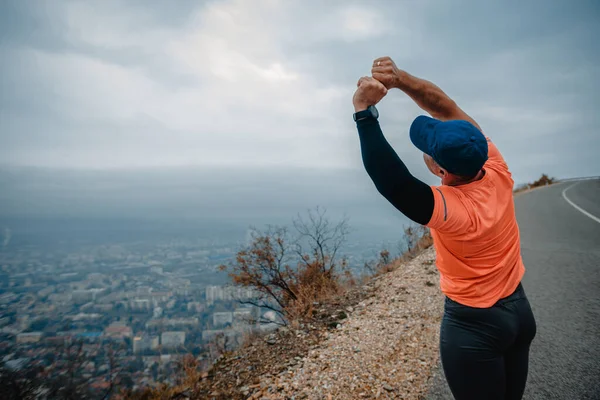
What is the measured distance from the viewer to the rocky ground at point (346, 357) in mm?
2963

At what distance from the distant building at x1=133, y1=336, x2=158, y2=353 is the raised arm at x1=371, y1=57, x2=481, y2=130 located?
6221 mm

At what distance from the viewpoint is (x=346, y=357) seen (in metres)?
3.46

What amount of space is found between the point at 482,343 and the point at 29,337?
614 centimetres

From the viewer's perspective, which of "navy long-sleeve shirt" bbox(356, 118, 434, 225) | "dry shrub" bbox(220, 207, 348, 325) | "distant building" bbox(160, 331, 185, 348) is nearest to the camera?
"navy long-sleeve shirt" bbox(356, 118, 434, 225)

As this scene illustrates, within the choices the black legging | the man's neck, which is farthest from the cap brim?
the black legging

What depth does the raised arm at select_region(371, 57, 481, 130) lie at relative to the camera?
4.02ft

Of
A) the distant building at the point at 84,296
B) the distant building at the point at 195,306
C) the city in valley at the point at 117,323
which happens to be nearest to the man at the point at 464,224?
the city in valley at the point at 117,323

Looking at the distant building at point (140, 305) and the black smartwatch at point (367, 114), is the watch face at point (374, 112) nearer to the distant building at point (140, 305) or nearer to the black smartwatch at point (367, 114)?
the black smartwatch at point (367, 114)

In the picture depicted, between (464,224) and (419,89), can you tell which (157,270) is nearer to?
(419,89)

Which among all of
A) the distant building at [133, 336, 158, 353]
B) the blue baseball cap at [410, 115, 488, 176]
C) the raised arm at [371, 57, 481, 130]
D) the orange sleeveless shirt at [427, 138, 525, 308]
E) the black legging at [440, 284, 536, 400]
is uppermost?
the raised arm at [371, 57, 481, 130]

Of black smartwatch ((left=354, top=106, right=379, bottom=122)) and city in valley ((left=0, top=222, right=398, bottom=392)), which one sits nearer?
black smartwatch ((left=354, top=106, right=379, bottom=122))

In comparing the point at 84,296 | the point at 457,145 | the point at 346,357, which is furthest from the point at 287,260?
the point at 457,145

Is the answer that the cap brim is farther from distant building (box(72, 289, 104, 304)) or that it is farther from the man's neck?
distant building (box(72, 289, 104, 304))

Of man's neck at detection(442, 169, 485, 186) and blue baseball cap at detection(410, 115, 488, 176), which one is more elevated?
blue baseball cap at detection(410, 115, 488, 176)
